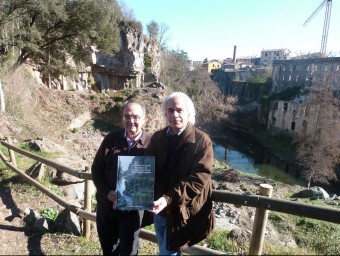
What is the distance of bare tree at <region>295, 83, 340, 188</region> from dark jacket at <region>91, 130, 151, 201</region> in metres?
24.7

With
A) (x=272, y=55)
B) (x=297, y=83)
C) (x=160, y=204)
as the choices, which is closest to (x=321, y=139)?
(x=297, y=83)

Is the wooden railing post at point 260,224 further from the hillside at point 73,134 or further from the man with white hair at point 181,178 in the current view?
the hillside at point 73,134

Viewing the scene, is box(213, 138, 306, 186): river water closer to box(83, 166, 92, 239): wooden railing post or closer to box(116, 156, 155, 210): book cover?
box(83, 166, 92, 239): wooden railing post

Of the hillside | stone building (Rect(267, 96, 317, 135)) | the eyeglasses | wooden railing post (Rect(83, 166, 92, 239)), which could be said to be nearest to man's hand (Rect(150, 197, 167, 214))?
the eyeglasses

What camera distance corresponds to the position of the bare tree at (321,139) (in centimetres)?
2469

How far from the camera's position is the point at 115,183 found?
10.4ft

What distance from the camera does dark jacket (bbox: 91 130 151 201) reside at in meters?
3.14

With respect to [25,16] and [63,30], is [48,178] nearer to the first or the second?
[25,16]

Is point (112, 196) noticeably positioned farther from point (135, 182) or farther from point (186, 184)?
point (186, 184)

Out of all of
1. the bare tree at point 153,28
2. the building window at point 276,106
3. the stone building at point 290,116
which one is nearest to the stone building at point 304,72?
the stone building at point 290,116

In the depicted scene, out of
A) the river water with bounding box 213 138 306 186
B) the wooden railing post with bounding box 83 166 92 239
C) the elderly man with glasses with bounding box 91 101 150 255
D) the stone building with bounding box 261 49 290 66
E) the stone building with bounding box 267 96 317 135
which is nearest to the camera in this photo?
the elderly man with glasses with bounding box 91 101 150 255

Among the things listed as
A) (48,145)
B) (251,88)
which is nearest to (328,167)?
(48,145)

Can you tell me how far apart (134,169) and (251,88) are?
2222 inches

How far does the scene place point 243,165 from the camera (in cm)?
3173
